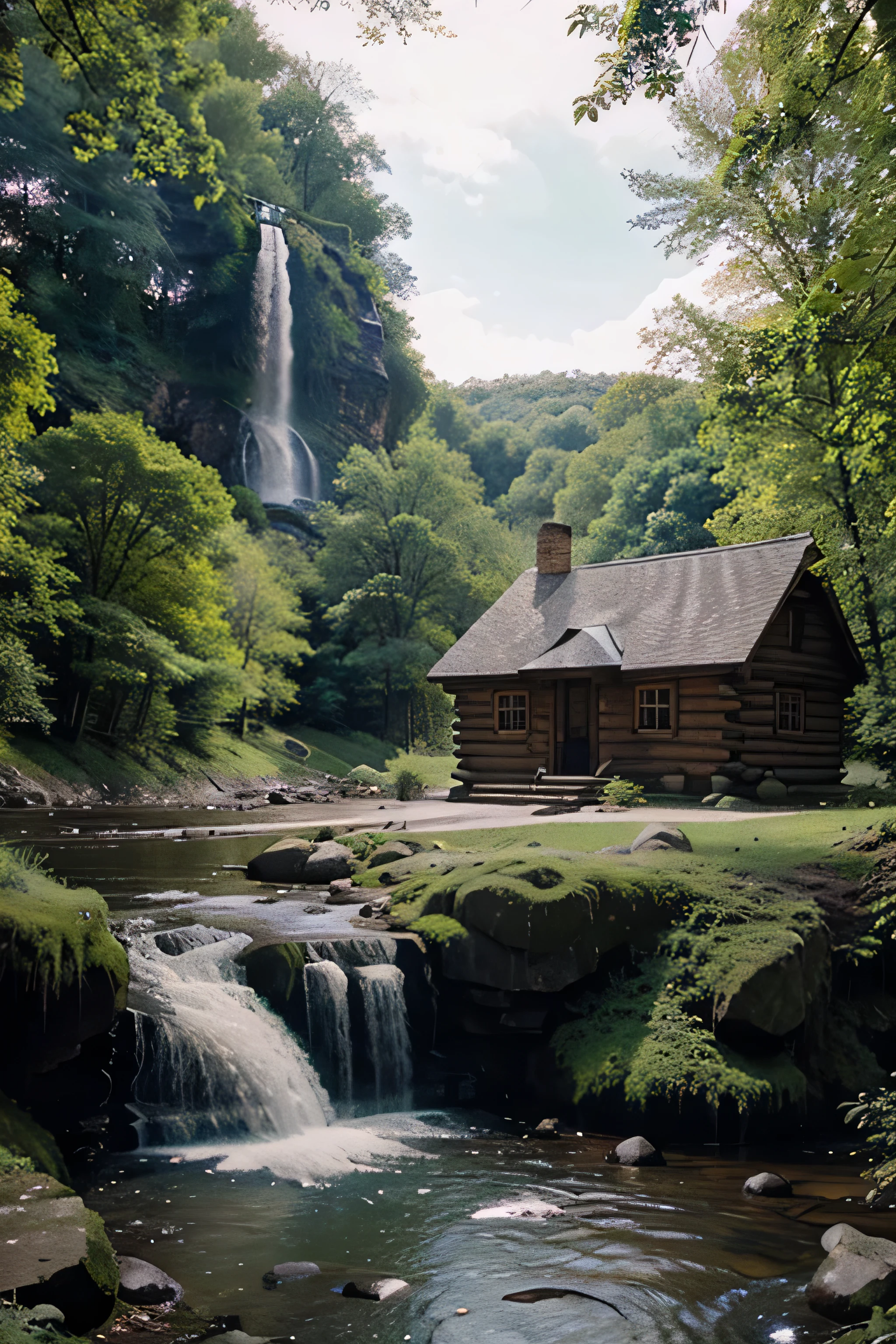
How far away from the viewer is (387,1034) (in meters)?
9.23

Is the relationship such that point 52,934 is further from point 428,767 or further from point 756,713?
point 428,767

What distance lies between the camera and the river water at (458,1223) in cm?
514

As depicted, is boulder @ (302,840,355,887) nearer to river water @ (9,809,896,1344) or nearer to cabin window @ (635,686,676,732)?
river water @ (9,809,896,1344)

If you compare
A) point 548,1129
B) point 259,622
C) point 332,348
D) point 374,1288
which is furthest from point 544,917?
point 332,348

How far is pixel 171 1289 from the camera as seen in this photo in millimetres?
5219

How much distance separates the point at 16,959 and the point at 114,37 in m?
8.77

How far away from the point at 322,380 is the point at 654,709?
128ft

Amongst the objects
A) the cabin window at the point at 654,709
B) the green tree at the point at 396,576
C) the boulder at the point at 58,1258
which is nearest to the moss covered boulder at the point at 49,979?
the boulder at the point at 58,1258

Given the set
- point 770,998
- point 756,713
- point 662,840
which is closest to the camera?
point 770,998

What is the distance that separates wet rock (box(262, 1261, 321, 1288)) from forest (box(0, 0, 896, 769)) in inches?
227

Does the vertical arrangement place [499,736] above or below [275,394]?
below

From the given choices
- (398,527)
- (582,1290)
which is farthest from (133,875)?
(398,527)

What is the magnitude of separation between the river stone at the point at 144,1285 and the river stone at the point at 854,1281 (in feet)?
11.6

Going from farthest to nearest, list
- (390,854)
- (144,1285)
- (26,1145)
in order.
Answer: (390,854), (26,1145), (144,1285)
